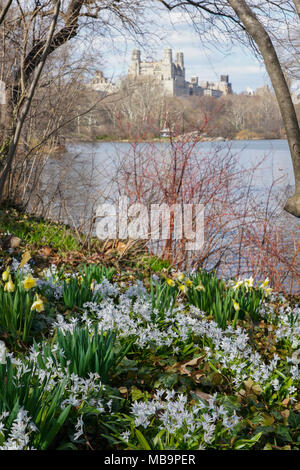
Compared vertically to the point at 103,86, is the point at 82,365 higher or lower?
lower

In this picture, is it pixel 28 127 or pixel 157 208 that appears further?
pixel 28 127

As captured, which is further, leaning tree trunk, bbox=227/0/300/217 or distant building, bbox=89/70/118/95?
distant building, bbox=89/70/118/95

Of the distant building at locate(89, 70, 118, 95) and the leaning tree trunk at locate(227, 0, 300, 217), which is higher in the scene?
the distant building at locate(89, 70, 118, 95)

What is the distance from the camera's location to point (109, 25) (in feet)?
23.9

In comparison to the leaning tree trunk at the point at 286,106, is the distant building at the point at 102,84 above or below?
above

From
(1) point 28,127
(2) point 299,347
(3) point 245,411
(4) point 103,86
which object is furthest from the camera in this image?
(1) point 28,127

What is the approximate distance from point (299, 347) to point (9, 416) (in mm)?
2028

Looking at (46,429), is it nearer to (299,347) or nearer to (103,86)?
(299,347)

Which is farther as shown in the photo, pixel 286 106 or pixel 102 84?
pixel 102 84

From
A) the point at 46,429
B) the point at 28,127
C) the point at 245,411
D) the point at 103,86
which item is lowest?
the point at 245,411

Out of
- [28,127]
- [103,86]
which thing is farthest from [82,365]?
[28,127]

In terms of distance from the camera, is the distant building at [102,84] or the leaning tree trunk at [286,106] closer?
A: the leaning tree trunk at [286,106]

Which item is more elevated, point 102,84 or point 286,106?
point 102,84

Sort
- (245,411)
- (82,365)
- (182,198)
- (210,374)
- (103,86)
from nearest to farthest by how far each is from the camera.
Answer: (82,365)
(245,411)
(210,374)
(182,198)
(103,86)
